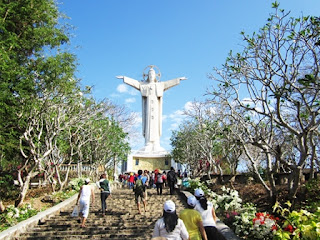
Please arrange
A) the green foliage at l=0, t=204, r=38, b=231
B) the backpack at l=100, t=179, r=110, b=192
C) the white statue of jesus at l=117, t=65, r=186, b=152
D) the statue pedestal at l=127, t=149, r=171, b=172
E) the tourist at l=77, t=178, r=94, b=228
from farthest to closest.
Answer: the white statue of jesus at l=117, t=65, r=186, b=152 → the statue pedestal at l=127, t=149, r=171, b=172 → the backpack at l=100, t=179, r=110, b=192 → the green foliage at l=0, t=204, r=38, b=231 → the tourist at l=77, t=178, r=94, b=228

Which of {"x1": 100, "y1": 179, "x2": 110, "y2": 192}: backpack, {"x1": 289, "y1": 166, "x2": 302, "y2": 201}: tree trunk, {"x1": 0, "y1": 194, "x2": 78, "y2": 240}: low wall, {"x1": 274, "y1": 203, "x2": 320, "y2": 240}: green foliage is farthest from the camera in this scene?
{"x1": 100, "y1": 179, "x2": 110, "y2": 192}: backpack

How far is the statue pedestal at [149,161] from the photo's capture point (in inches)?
1341

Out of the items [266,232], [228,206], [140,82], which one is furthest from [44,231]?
[140,82]

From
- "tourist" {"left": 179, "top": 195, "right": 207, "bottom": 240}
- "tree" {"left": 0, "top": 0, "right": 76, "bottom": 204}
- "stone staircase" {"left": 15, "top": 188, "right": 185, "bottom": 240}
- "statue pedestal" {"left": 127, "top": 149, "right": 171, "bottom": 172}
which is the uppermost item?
"tree" {"left": 0, "top": 0, "right": 76, "bottom": 204}

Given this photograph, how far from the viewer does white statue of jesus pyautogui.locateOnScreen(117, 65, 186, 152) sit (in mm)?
35344

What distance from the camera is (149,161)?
34344 millimetres

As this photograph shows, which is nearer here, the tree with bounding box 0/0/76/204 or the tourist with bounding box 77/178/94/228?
the tourist with bounding box 77/178/94/228

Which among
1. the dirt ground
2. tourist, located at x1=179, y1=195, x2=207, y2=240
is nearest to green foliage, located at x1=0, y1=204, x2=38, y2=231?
tourist, located at x1=179, y1=195, x2=207, y2=240

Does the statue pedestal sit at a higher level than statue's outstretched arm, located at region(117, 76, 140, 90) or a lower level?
lower

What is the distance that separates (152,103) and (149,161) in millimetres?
6143

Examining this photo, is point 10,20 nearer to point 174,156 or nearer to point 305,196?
point 305,196

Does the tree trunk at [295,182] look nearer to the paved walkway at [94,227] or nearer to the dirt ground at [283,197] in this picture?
the dirt ground at [283,197]

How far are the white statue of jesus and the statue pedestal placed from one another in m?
0.92

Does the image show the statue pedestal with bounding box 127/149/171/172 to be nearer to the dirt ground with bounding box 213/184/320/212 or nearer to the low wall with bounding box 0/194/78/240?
the low wall with bounding box 0/194/78/240
